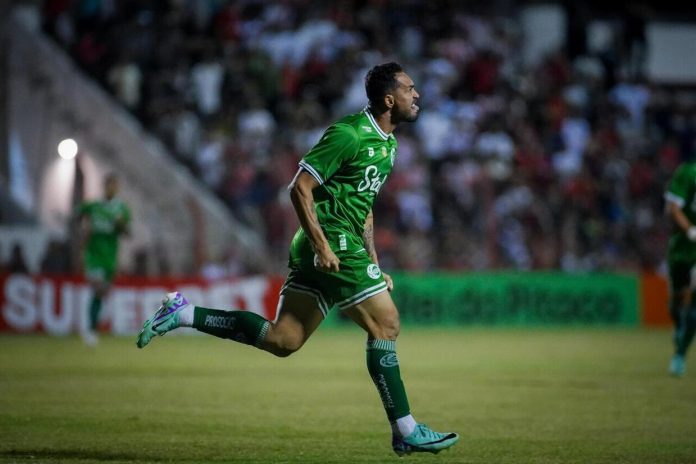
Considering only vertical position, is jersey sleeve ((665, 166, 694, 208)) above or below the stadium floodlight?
below

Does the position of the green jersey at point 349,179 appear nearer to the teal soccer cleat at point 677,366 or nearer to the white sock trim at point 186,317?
the white sock trim at point 186,317

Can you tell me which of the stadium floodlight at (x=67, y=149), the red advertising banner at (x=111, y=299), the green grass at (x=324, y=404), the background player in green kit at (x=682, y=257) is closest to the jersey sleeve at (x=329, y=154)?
the green grass at (x=324, y=404)

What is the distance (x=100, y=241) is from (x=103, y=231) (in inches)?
7.2

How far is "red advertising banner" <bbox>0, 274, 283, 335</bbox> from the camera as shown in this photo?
2122cm

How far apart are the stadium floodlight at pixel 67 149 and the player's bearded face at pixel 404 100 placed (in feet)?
48.6

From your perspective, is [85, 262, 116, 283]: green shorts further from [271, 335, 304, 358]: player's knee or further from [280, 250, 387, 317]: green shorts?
[280, 250, 387, 317]: green shorts

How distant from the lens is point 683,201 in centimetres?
1398

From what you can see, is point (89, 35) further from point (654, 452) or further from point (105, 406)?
point (654, 452)

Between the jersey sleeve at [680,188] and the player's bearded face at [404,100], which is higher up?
the player's bearded face at [404,100]

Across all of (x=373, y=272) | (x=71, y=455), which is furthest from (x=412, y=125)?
(x=71, y=455)

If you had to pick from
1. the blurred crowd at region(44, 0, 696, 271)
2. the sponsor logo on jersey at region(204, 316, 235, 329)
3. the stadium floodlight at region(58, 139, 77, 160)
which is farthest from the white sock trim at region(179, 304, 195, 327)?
the stadium floodlight at region(58, 139, 77, 160)

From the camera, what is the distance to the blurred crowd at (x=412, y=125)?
23375 mm

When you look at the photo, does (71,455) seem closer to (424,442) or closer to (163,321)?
(163,321)

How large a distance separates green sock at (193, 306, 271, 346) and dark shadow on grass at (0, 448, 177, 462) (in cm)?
100
